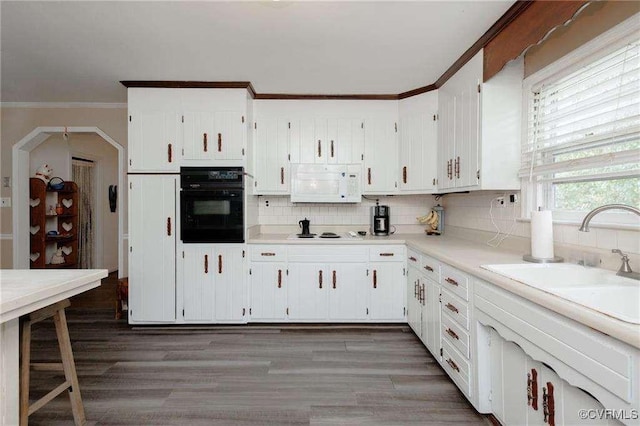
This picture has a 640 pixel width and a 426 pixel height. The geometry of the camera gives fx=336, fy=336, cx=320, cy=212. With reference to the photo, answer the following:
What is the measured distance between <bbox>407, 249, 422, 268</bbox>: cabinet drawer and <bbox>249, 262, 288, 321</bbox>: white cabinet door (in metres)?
1.21

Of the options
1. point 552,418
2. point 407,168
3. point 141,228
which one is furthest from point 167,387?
point 407,168

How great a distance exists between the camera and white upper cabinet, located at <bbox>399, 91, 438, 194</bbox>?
3.41 m

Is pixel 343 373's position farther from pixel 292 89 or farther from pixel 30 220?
pixel 30 220

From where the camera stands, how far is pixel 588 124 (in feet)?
6.44

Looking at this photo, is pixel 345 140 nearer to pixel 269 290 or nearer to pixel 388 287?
pixel 388 287

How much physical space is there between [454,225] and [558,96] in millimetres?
1656

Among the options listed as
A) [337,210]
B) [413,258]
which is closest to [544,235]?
[413,258]

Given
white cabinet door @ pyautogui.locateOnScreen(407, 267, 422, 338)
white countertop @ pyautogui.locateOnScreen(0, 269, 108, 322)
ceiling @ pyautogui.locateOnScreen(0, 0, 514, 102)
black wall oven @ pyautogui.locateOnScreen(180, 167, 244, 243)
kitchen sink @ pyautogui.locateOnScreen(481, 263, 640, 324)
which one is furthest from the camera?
black wall oven @ pyautogui.locateOnScreen(180, 167, 244, 243)

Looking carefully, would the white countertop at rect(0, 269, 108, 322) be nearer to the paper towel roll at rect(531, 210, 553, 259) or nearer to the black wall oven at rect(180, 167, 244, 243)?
the black wall oven at rect(180, 167, 244, 243)

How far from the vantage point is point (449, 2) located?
201 cm

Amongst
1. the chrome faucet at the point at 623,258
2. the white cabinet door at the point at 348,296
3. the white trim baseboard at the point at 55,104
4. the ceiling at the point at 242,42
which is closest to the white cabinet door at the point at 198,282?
the white cabinet door at the point at 348,296

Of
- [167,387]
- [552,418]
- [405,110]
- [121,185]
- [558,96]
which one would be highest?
[405,110]

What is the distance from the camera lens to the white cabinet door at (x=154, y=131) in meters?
3.29

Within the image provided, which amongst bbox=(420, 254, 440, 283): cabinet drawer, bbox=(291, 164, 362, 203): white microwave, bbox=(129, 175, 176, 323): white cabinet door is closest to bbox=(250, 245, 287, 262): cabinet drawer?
bbox=(291, 164, 362, 203): white microwave
